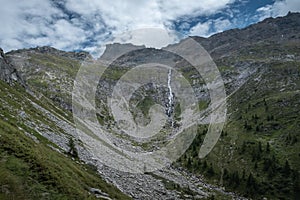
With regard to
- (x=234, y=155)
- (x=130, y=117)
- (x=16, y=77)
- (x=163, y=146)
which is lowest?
(x=234, y=155)

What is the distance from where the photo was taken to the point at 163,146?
385 feet

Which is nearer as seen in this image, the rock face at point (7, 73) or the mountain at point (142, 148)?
the mountain at point (142, 148)

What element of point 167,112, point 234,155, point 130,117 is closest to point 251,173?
point 234,155

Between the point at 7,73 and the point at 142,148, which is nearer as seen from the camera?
the point at 7,73

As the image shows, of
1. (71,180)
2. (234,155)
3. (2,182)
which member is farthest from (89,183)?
(234,155)

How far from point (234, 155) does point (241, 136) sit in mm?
16289

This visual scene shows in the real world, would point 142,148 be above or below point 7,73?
below

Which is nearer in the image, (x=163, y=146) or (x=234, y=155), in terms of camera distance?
(x=234, y=155)

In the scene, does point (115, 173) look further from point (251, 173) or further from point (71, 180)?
point (251, 173)

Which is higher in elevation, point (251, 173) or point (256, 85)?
point (256, 85)

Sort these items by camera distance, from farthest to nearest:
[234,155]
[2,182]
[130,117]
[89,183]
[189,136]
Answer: [130,117], [189,136], [234,155], [89,183], [2,182]

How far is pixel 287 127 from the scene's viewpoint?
335ft

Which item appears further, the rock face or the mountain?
the rock face

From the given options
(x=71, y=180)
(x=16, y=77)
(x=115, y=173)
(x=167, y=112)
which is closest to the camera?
(x=71, y=180)
